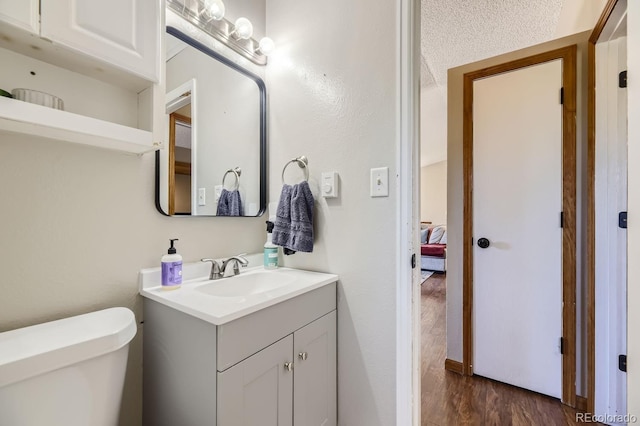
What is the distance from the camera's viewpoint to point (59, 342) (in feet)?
2.23

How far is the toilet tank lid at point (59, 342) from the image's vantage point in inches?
23.7

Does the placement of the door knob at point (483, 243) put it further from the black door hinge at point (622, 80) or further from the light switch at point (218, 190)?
the light switch at point (218, 190)

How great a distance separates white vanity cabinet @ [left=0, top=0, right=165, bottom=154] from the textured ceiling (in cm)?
166

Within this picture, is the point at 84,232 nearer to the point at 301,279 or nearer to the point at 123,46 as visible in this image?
the point at 123,46

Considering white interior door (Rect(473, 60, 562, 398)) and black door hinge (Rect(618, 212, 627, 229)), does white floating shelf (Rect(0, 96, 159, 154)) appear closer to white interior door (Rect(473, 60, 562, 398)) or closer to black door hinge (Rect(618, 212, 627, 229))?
white interior door (Rect(473, 60, 562, 398))

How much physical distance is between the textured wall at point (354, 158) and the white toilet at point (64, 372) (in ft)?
2.60

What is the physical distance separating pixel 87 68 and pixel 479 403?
2.41m

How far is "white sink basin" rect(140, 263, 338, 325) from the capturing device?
80 centimetres

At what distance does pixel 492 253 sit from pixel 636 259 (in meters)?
0.88

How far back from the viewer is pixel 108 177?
3.18 ft

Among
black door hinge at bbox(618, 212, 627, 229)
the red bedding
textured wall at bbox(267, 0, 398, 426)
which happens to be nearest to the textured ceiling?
textured wall at bbox(267, 0, 398, 426)

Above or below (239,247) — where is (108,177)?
above

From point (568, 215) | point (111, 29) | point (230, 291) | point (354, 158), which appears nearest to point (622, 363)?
point (568, 215)

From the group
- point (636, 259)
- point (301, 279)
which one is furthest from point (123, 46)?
point (636, 259)
